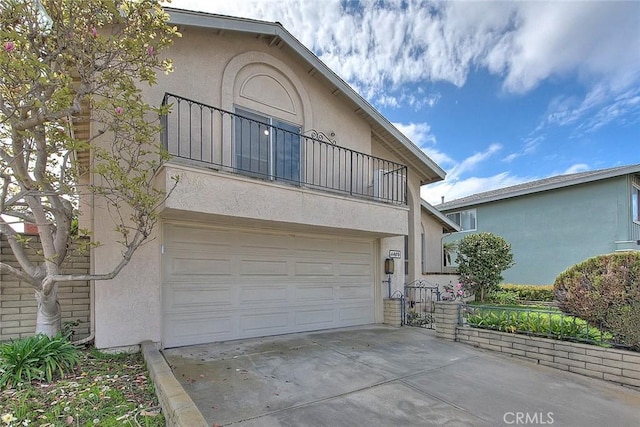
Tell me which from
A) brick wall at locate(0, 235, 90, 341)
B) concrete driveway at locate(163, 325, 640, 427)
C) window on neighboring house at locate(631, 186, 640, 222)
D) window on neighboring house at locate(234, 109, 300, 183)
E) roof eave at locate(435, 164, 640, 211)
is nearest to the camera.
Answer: concrete driveway at locate(163, 325, 640, 427)

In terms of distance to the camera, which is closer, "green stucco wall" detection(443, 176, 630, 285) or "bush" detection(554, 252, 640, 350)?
"bush" detection(554, 252, 640, 350)

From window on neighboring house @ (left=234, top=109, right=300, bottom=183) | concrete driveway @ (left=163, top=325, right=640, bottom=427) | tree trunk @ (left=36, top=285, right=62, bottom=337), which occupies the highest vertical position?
window on neighboring house @ (left=234, top=109, right=300, bottom=183)

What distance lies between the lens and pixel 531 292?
14.5 m

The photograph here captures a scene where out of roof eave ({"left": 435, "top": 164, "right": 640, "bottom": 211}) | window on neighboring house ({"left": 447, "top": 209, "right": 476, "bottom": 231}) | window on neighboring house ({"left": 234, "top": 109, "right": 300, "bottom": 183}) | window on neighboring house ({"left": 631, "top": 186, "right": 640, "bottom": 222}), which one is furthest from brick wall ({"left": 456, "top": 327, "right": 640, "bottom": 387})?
window on neighboring house ({"left": 447, "top": 209, "right": 476, "bottom": 231})

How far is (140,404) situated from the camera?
146 inches

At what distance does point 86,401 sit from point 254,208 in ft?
12.0

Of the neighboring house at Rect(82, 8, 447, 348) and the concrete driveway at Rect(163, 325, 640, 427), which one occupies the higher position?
the neighboring house at Rect(82, 8, 447, 348)

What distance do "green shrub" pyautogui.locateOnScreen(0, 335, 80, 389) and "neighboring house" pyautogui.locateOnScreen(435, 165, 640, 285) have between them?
60.8ft

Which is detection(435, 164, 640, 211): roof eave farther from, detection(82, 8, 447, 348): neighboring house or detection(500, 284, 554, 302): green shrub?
detection(82, 8, 447, 348): neighboring house

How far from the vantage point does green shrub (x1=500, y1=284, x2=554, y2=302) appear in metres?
13.9

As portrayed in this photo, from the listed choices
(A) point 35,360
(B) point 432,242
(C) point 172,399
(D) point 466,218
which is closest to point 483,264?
(B) point 432,242

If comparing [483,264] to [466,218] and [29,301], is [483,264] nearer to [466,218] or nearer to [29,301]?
[466,218]

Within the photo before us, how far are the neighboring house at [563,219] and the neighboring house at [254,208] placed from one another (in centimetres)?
1088

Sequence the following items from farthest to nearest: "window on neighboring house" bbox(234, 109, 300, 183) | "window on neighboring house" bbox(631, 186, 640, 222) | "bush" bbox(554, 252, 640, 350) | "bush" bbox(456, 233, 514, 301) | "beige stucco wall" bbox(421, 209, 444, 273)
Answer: "window on neighboring house" bbox(631, 186, 640, 222)
"beige stucco wall" bbox(421, 209, 444, 273)
"bush" bbox(456, 233, 514, 301)
"window on neighboring house" bbox(234, 109, 300, 183)
"bush" bbox(554, 252, 640, 350)
